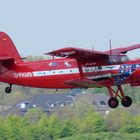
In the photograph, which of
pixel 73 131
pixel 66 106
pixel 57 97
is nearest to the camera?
pixel 73 131

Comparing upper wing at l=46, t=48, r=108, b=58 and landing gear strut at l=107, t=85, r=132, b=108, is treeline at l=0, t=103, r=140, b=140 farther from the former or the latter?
upper wing at l=46, t=48, r=108, b=58

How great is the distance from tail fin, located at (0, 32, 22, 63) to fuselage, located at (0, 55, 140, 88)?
737 millimetres

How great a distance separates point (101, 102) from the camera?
445 ft

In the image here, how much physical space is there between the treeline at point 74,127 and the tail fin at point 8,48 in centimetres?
4355

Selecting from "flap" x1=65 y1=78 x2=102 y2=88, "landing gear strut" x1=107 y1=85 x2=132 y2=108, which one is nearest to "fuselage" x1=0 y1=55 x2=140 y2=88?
"flap" x1=65 y1=78 x2=102 y2=88

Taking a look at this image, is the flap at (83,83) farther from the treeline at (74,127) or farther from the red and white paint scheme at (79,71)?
the treeline at (74,127)

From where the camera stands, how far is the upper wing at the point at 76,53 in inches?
1473

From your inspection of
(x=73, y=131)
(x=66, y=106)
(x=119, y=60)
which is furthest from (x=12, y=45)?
(x=66, y=106)

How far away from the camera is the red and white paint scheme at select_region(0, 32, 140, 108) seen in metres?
39.6

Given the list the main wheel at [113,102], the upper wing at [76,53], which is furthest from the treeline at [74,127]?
the upper wing at [76,53]

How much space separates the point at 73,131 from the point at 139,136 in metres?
13.2

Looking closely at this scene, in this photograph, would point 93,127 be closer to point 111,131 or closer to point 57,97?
point 111,131

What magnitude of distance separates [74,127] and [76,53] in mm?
62057

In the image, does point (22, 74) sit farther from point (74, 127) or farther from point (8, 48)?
point (74, 127)
